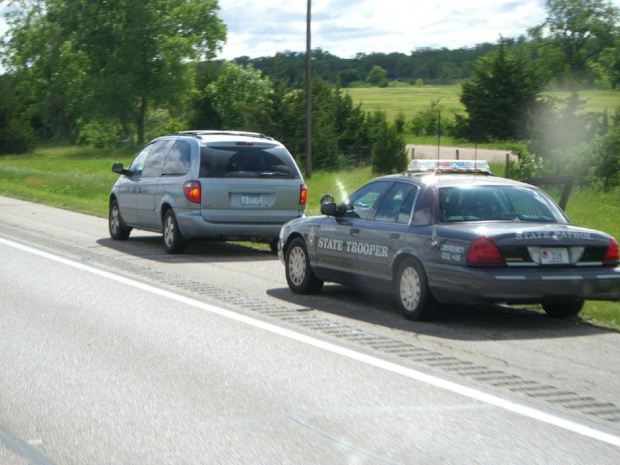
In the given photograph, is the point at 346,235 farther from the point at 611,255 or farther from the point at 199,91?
the point at 199,91

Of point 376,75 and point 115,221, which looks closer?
point 115,221

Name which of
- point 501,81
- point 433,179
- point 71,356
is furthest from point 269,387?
point 501,81

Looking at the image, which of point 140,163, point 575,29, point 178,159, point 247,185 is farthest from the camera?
point 575,29

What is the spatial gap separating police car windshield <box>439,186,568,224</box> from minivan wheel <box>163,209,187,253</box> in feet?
21.7

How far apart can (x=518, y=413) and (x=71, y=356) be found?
3.54 metres

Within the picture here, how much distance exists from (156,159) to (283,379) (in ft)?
33.8

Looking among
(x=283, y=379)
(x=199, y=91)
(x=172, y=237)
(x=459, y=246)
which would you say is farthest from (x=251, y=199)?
(x=199, y=91)

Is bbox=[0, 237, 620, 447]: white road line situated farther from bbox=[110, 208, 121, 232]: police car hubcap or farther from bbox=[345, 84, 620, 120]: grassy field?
bbox=[345, 84, 620, 120]: grassy field

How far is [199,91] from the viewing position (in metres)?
86.1

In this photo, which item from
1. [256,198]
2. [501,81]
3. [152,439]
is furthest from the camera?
[501,81]

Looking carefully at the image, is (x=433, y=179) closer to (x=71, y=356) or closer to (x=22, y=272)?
(x=71, y=356)

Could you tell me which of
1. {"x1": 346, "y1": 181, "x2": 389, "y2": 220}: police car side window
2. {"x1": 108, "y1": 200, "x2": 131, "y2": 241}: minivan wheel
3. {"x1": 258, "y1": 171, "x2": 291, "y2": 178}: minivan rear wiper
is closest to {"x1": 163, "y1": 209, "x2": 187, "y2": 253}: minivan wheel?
{"x1": 258, "y1": 171, "x2": 291, "y2": 178}: minivan rear wiper

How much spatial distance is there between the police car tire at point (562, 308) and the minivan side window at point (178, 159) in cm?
719

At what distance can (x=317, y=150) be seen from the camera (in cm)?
5069
